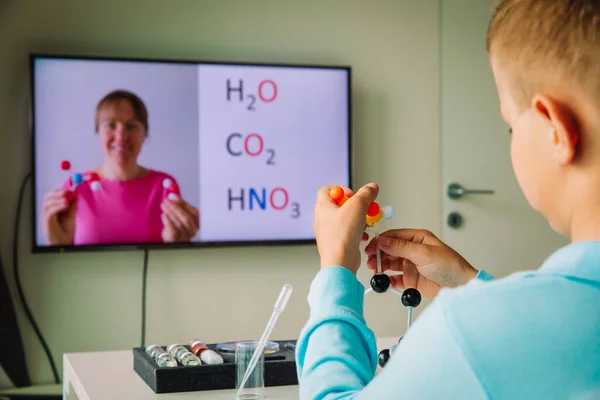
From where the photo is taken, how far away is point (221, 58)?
3.27 metres

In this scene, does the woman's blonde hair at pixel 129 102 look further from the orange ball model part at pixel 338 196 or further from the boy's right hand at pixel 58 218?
the orange ball model part at pixel 338 196

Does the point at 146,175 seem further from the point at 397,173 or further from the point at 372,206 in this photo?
the point at 372,206

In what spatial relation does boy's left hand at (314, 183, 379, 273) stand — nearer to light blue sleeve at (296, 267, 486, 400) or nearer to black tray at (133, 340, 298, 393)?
light blue sleeve at (296, 267, 486, 400)

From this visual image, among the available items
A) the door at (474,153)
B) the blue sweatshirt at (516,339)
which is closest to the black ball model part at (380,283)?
the blue sweatshirt at (516,339)

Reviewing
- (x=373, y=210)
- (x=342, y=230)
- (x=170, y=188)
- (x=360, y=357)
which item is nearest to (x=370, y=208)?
(x=373, y=210)

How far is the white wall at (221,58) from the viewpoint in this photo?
3061 mm

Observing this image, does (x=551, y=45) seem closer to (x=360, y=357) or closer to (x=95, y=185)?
(x=360, y=357)

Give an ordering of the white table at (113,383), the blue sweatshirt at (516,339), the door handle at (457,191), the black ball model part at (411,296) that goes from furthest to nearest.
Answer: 1. the door handle at (457,191)
2. the white table at (113,383)
3. the black ball model part at (411,296)
4. the blue sweatshirt at (516,339)

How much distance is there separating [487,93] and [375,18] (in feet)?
2.05

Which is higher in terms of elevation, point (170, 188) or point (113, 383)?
point (170, 188)

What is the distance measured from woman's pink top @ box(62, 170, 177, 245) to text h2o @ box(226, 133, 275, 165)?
281mm

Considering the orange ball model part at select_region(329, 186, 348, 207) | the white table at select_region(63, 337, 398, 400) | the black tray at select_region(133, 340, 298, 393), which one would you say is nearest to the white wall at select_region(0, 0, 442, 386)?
the white table at select_region(63, 337, 398, 400)

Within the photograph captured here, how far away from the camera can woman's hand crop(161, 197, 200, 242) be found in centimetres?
310

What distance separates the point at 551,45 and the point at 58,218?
2562 mm
